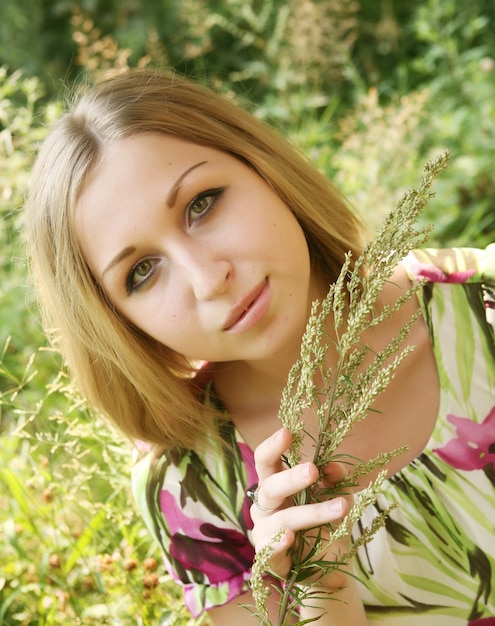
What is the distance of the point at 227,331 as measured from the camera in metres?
1.53

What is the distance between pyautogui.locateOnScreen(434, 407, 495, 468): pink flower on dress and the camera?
1798 mm

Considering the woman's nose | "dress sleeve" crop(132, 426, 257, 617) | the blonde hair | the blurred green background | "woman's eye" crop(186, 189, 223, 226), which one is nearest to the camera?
the woman's nose

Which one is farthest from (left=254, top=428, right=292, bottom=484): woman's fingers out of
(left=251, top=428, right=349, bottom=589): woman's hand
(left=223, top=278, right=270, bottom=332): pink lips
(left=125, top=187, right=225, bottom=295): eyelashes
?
(left=125, top=187, right=225, bottom=295): eyelashes

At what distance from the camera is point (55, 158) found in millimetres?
1770

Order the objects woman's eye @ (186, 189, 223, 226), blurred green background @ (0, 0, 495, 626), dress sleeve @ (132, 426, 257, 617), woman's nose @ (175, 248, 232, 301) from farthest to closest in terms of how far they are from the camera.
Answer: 1. blurred green background @ (0, 0, 495, 626)
2. dress sleeve @ (132, 426, 257, 617)
3. woman's eye @ (186, 189, 223, 226)
4. woman's nose @ (175, 248, 232, 301)

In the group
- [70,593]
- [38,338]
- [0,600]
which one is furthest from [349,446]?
[38,338]

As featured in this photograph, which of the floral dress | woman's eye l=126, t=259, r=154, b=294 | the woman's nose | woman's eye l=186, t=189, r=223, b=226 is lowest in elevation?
the floral dress

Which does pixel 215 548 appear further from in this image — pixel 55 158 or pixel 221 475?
pixel 55 158

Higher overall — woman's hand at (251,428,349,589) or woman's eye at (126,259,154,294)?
woman's eye at (126,259,154,294)

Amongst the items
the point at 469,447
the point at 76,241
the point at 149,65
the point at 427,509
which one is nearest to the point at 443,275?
the point at 469,447

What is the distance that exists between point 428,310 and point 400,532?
55 centimetres

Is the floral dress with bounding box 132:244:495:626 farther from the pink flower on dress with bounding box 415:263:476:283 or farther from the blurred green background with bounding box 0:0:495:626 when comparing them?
the blurred green background with bounding box 0:0:495:626

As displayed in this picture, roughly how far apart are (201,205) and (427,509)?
0.91 meters

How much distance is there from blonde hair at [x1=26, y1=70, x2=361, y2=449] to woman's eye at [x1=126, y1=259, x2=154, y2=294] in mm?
129
